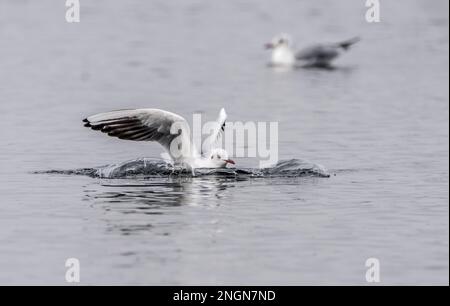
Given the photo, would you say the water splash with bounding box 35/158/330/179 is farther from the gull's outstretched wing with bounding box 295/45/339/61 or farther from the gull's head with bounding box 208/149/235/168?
the gull's outstretched wing with bounding box 295/45/339/61

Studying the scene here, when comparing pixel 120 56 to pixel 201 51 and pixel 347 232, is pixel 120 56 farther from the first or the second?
pixel 347 232

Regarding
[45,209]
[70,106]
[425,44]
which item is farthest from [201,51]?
[45,209]

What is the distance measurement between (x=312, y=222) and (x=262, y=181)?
2.91 m

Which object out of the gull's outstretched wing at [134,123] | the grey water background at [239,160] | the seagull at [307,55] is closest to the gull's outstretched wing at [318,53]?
the seagull at [307,55]

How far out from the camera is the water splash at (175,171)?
51.9ft

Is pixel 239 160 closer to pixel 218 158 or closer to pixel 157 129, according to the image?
pixel 218 158

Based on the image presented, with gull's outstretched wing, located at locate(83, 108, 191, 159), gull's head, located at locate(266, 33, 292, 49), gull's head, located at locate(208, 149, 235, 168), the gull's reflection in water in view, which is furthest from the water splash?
gull's head, located at locate(266, 33, 292, 49)

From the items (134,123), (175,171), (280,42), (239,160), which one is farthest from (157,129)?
(280,42)

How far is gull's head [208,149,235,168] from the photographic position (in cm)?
1571

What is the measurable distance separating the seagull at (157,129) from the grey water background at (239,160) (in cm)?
34

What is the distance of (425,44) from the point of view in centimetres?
3428

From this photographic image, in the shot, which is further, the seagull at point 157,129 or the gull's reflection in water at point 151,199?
the seagull at point 157,129

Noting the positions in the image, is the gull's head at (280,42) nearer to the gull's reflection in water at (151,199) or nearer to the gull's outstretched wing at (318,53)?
the gull's outstretched wing at (318,53)

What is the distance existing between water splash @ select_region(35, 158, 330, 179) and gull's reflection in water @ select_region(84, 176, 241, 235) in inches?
7.2
